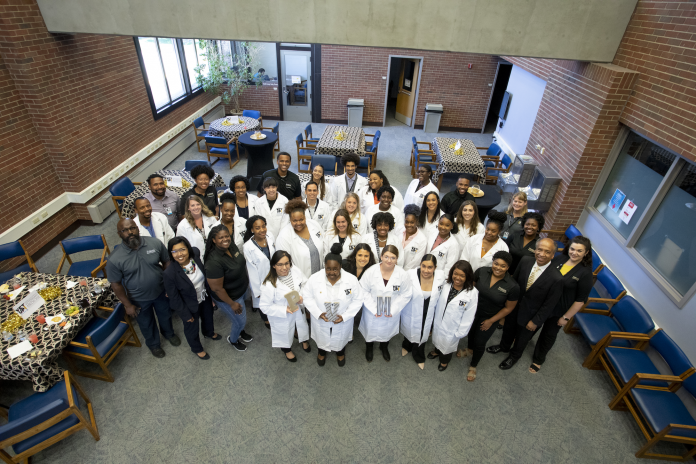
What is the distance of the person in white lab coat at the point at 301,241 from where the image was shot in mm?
4137

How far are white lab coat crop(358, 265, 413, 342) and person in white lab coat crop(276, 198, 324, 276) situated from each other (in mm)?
776

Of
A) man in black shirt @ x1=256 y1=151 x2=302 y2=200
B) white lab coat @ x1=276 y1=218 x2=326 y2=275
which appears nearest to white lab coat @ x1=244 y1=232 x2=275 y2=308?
white lab coat @ x1=276 y1=218 x2=326 y2=275

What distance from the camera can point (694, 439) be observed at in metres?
3.16

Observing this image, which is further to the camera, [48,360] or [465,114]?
[465,114]

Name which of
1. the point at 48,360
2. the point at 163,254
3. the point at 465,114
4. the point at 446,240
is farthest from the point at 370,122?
the point at 48,360

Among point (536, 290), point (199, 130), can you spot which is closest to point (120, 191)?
point (199, 130)

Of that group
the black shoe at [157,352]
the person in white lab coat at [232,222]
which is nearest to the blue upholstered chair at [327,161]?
the person in white lab coat at [232,222]

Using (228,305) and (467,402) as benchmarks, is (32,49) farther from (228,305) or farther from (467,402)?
(467,402)

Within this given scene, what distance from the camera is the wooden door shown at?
11539 mm

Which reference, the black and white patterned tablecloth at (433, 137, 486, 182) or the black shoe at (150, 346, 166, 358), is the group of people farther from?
the black and white patterned tablecloth at (433, 137, 486, 182)

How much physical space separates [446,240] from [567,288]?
52.1 inches

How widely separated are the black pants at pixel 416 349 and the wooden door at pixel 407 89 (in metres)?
9.51

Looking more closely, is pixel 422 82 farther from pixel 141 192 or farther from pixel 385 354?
pixel 385 354

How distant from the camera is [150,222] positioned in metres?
4.45
